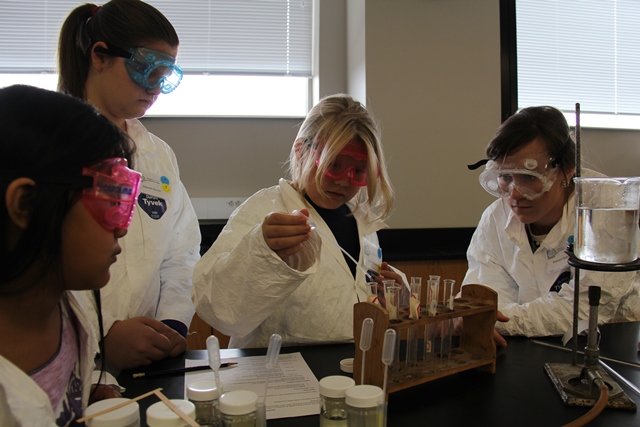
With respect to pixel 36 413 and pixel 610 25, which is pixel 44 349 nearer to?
pixel 36 413

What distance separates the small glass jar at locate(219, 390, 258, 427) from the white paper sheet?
0.54 feet

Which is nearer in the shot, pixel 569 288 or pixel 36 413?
pixel 36 413

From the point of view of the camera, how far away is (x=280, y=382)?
1096mm

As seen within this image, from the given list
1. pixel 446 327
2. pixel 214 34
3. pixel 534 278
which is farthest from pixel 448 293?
pixel 214 34

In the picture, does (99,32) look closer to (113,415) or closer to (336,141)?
(336,141)

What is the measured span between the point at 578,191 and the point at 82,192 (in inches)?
36.7

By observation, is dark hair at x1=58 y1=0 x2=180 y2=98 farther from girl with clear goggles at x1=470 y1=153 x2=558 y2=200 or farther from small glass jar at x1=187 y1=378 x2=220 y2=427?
girl with clear goggles at x1=470 y1=153 x2=558 y2=200

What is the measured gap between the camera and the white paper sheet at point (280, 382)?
0.97 m

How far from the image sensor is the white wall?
2977 mm

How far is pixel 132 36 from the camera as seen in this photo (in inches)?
57.7

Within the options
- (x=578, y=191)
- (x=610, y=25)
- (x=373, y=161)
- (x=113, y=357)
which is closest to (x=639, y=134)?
(x=610, y=25)

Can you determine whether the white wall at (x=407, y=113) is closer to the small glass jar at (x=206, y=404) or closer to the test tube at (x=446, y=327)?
the test tube at (x=446, y=327)

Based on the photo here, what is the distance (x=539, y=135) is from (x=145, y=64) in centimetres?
136

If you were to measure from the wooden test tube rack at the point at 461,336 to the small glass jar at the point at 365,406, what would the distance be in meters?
0.17
